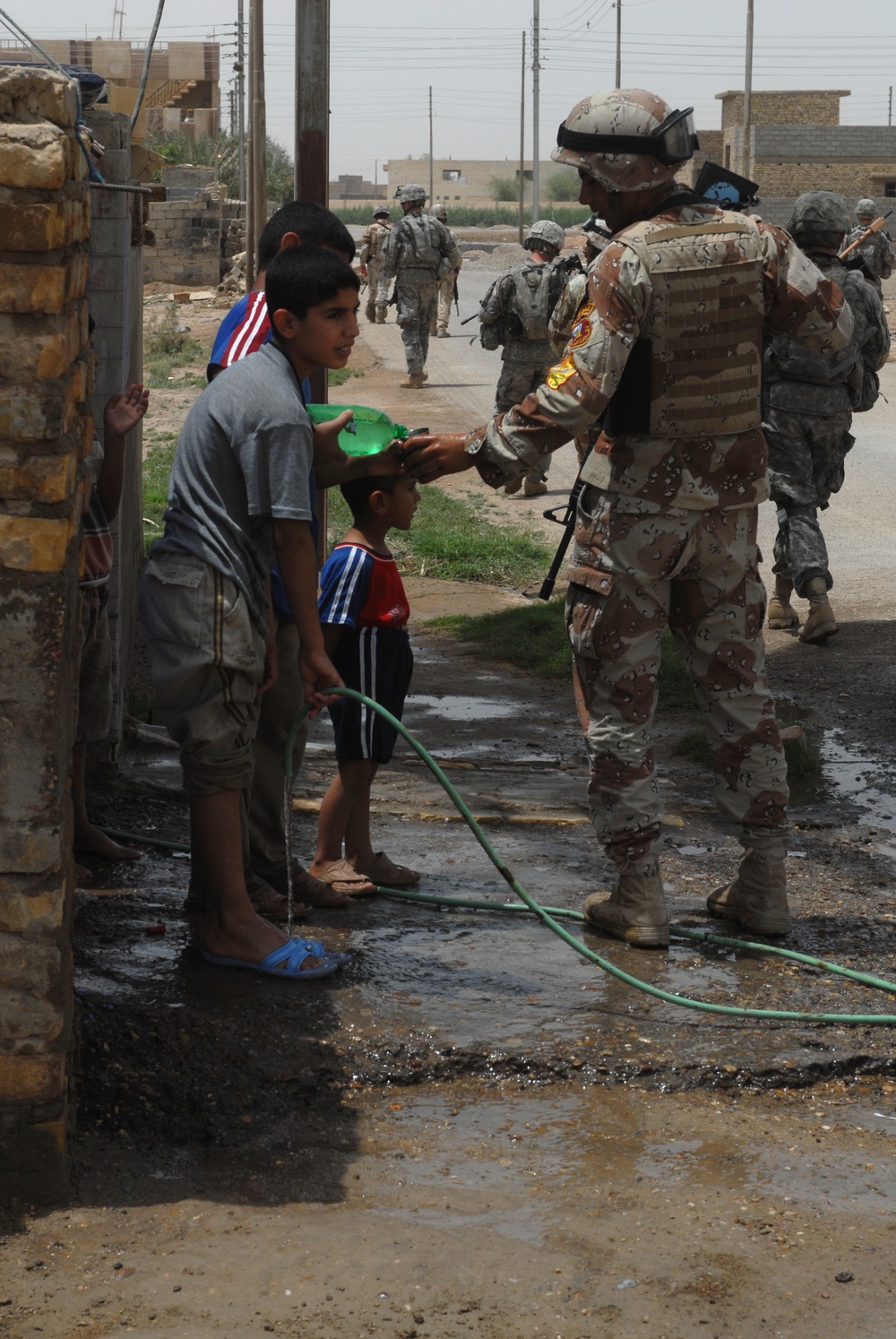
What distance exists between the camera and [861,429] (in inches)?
607

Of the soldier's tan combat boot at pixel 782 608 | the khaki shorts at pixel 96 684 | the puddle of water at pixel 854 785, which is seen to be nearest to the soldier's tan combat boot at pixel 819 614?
the soldier's tan combat boot at pixel 782 608

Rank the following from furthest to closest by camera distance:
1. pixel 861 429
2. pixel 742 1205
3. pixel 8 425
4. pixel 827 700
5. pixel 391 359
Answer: pixel 391 359, pixel 861 429, pixel 827 700, pixel 742 1205, pixel 8 425

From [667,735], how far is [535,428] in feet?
9.04

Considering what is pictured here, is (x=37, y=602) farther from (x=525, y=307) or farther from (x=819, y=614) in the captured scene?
(x=525, y=307)

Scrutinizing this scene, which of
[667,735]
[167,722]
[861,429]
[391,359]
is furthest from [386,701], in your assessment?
[391,359]

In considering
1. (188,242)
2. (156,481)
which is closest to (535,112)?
(188,242)

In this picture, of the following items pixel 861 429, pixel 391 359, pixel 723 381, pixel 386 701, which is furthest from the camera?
pixel 391 359

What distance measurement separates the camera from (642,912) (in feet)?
13.1

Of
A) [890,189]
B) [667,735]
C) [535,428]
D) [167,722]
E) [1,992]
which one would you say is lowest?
[667,735]

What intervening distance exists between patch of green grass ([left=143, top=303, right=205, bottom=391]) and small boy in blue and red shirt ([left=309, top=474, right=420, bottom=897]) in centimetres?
1347

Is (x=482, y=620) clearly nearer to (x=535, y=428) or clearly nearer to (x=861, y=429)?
(x=535, y=428)

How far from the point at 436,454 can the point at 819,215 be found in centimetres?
411

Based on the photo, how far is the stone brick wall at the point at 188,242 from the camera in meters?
29.1

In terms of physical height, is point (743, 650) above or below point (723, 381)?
below
